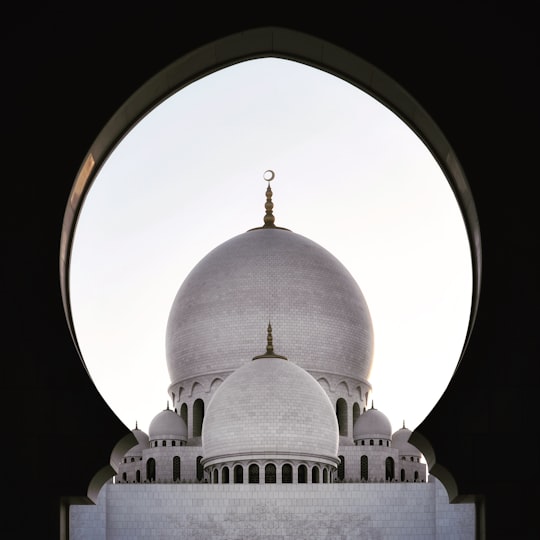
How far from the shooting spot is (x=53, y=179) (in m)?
6.17

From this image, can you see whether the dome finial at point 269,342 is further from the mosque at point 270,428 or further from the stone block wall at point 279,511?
the stone block wall at point 279,511

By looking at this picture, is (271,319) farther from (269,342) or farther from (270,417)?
(270,417)

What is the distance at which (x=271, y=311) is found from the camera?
1674 inches

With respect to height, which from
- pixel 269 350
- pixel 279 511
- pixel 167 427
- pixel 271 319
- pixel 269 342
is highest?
pixel 271 319

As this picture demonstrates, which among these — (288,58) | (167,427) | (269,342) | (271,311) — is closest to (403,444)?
(271,311)

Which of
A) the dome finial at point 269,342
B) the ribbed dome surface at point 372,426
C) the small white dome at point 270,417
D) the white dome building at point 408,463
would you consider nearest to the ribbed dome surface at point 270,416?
the small white dome at point 270,417

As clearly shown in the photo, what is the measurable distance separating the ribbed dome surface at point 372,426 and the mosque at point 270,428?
0.06 meters

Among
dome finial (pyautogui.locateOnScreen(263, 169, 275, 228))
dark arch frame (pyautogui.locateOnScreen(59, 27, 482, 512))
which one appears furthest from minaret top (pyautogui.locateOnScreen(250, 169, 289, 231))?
dark arch frame (pyautogui.locateOnScreen(59, 27, 482, 512))

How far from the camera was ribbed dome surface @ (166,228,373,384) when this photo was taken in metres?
42.5

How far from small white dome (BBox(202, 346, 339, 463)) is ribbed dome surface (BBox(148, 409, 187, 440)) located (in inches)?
235

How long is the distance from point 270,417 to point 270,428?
1.11ft

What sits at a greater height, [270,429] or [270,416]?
[270,416]

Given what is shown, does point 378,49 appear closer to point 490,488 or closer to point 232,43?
point 232,43

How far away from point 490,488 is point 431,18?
2.58 meters
